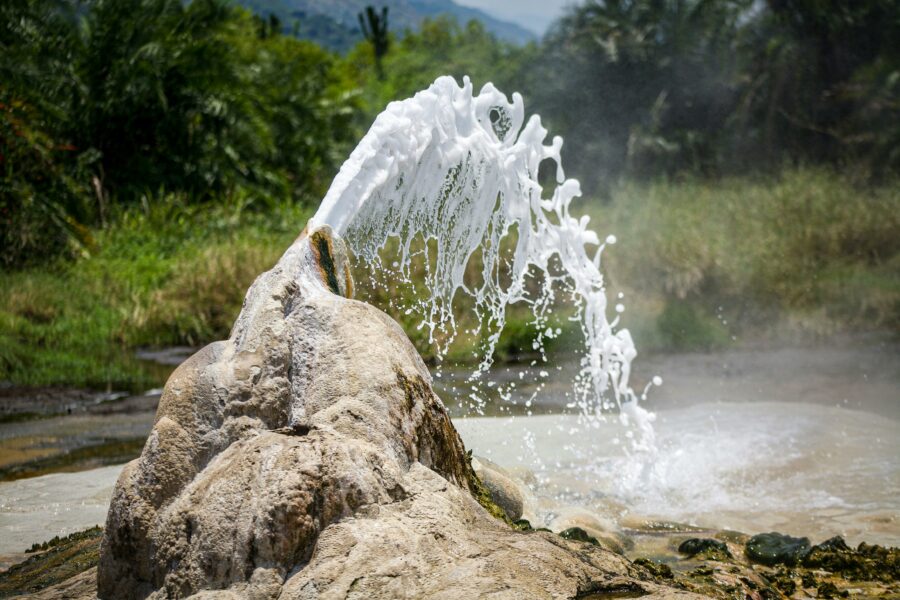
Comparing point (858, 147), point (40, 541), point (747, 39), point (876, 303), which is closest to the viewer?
point (40, 541)

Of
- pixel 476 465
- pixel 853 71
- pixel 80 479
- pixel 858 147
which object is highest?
pixel 853 71

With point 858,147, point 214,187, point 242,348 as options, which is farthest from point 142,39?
point 242,348

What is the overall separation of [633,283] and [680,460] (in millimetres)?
8212

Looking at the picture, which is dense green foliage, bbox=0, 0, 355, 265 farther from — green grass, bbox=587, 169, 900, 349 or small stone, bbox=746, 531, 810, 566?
small stone, bbox=746, 531, 810, 566

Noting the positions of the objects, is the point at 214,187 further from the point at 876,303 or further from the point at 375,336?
the point at 375,336

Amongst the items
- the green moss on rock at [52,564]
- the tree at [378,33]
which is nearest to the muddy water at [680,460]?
the green moss on rock at [52,564]

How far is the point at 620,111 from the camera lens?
A: 2530cm

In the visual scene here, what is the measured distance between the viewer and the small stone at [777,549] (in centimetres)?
454

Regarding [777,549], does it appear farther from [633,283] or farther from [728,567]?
[633,283]

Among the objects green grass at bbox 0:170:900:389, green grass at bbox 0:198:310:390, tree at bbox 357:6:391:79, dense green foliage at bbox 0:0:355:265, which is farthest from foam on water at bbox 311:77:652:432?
tree at bbox 357:6:391:79

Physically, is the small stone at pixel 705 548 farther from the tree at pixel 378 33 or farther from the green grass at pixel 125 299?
the tree at pixel 378 33

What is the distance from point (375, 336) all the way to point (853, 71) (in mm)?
21406

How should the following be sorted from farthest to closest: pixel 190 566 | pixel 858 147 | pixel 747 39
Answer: pixel 747 39, pixel 858 147, pixel 190 566

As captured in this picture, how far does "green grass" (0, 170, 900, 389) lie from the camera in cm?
1238
